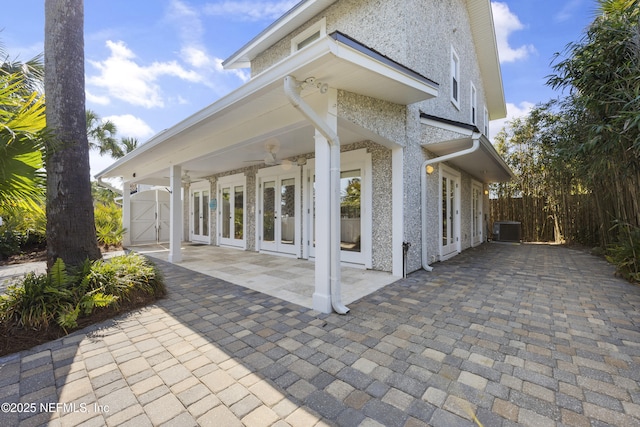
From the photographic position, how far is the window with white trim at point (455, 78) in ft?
22.8

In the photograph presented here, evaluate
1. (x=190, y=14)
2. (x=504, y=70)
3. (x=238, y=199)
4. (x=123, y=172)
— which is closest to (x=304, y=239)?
(x=238, y=199)

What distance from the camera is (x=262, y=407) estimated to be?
1.64 meters

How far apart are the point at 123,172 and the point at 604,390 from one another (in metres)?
11.2

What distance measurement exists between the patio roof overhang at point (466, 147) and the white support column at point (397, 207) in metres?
1.14

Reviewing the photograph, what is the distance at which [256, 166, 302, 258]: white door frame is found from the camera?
21.9ft

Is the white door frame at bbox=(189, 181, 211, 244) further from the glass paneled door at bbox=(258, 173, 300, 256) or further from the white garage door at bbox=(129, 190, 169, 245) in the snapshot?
the glass paneled door at bbox=(258, 173, 300, 256)

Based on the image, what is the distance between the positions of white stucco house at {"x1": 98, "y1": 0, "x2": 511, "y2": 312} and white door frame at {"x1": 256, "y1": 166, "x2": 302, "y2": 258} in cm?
4

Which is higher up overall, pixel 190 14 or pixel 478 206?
pixel 190 14

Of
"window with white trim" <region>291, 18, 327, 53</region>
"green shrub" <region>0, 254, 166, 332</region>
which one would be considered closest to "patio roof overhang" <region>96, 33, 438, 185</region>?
"green shrub" <region>0, 254, 166, 332</region>

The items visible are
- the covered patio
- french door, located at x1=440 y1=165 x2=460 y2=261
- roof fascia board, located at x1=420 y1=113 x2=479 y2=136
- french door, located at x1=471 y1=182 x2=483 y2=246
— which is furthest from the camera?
french door, located at x1=471 y1=182 x2=483 y2=246

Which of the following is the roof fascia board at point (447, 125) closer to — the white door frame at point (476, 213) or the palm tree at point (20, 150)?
the white door frame at point (476, 213)

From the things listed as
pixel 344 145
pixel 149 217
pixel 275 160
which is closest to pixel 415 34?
pixel 344 145

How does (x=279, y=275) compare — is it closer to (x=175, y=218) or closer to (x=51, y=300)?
(x=51, y=300)

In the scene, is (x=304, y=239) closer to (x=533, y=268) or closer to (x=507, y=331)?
(x=507, y=331)
